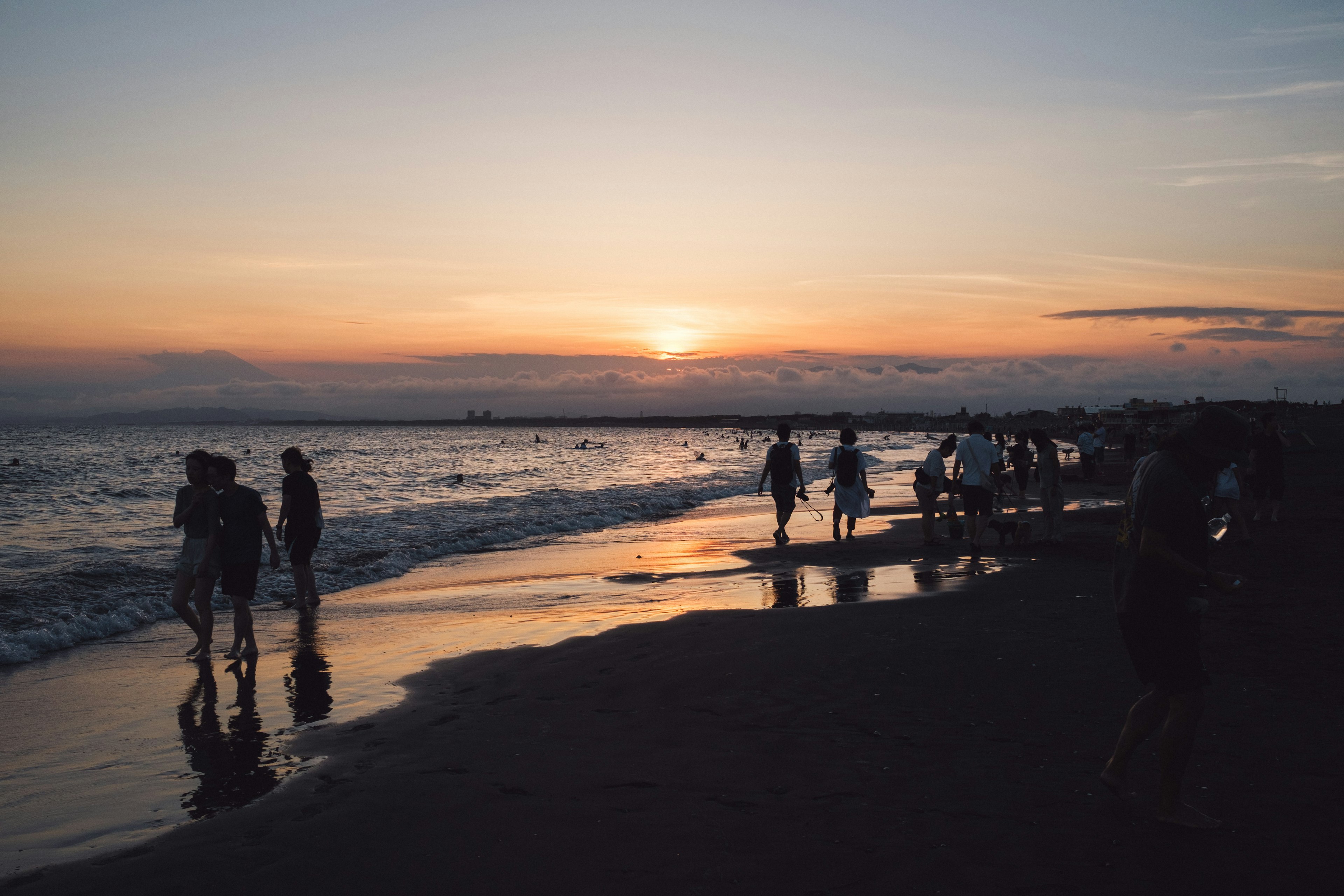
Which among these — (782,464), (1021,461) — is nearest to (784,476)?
(782,464)

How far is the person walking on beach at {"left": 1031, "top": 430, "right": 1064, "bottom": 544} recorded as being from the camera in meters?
12.5

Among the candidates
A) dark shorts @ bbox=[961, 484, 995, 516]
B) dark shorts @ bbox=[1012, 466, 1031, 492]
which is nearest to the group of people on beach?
dark shorts @ bbox=[961, 484, 995, 516]

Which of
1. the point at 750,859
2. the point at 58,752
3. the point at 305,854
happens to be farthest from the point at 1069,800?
the point at 58,752

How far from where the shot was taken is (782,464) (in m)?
13.9

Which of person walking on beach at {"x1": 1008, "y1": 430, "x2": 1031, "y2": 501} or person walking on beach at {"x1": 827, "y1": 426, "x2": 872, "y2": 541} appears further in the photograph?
person walking on beach at {"x1": 1008, "y1": 430, "x2": 1031, "y2": 501}

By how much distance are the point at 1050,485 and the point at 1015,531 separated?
107 cm

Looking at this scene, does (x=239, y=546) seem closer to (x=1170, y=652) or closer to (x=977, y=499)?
(x=1170, y=652)

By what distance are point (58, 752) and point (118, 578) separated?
27.4 feet

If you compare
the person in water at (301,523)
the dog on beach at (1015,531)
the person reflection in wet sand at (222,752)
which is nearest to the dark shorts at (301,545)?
the person in water at (301,523)

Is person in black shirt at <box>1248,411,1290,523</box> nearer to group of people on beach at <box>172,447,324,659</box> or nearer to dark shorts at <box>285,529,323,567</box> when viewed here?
dark shorts at <box>285,529,323,567</box>

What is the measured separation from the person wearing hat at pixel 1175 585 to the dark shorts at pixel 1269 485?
13812 mm

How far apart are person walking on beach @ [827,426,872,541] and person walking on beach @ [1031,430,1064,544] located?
2855 mm

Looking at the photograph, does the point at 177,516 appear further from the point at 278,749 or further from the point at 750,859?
the point at 750,859

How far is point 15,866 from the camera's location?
12.5 ft
